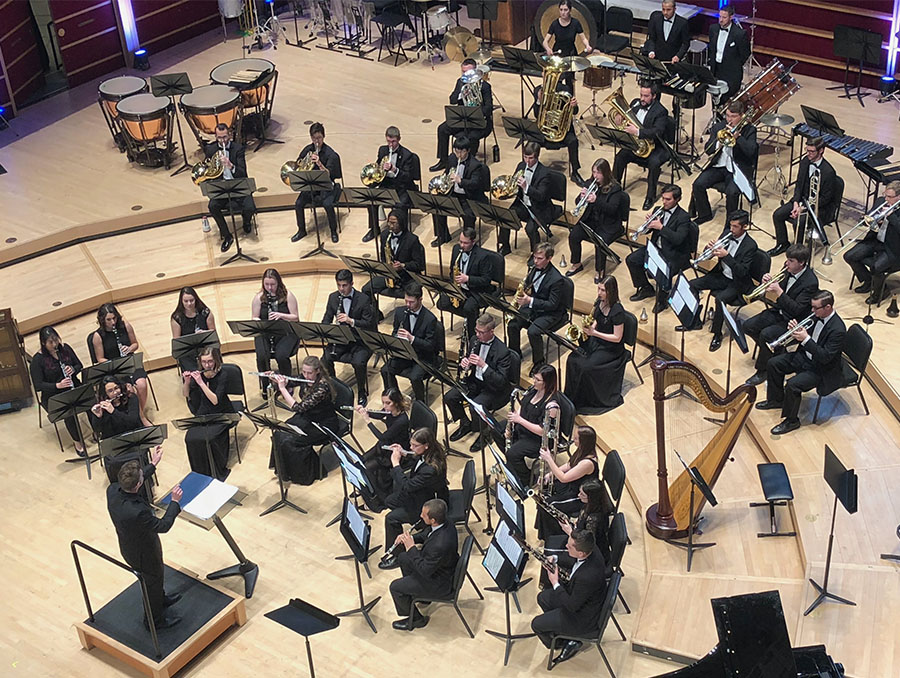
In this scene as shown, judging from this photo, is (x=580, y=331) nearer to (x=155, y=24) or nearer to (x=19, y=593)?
(x=19, y=593)

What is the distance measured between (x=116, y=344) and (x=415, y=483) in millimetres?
3393

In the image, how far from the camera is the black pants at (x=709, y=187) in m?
11.0

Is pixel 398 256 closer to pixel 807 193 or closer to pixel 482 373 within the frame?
pixel 482 373

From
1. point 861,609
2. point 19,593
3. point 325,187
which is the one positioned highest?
point 325,187

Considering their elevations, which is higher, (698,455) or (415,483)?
(415,483)

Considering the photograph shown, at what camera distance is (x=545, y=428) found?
8594 mm

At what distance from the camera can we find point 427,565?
779 cm

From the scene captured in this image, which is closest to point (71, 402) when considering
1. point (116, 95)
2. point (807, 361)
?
point (116, 95)

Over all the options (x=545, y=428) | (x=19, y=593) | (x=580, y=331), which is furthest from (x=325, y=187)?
(x=19, y=593)

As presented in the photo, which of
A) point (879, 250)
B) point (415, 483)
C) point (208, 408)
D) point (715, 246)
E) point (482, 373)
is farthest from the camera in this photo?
point (879, 250)

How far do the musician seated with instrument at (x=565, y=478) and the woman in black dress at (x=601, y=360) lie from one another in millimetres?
1209

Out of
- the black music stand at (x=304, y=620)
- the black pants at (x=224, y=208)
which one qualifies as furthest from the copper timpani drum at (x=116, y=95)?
the black music stand at (x=304, y=620)

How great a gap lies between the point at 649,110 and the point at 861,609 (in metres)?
5.73

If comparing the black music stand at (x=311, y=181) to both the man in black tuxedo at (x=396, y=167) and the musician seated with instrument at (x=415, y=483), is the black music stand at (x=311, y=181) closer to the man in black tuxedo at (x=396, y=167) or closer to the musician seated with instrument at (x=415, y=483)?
the man in black tuxedo at (x=396, y=167)
